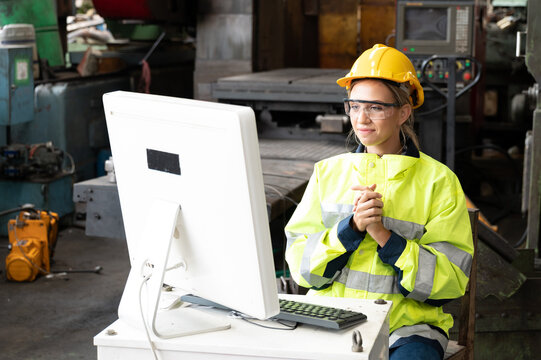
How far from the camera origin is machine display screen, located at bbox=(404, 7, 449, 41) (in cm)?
544

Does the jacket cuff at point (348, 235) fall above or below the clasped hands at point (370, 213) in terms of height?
below

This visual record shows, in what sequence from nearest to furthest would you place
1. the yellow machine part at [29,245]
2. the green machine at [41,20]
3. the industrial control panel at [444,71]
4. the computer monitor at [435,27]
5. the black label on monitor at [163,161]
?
the black label on monitor at [163,161]
the yellow machine part at [29,245]
the industrial control panel at [444,71]
the computer monitor at [435,27]
the green machine at [41,20]

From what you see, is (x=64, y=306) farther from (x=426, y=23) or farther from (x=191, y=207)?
(x=191, y=207)

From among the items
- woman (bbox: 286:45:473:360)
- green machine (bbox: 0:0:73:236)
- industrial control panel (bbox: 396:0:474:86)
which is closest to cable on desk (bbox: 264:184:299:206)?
woman (bbox: 286:45:473:360)

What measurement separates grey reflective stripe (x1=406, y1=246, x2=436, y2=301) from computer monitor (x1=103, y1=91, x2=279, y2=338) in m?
0.52

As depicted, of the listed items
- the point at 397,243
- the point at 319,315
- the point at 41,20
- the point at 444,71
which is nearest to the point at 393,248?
the point at 397,243

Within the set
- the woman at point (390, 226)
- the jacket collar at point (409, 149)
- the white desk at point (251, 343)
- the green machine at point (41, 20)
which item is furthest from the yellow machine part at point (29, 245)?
the white desk at point (251, 343)

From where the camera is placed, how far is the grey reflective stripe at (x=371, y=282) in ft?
6.71

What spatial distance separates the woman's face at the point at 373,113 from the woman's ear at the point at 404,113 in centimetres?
2

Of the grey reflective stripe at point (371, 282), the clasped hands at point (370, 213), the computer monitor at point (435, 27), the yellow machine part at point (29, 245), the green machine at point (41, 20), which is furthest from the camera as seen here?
the green machine at point (41, 20)

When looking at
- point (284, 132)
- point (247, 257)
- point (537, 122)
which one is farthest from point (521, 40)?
point (247, 257)

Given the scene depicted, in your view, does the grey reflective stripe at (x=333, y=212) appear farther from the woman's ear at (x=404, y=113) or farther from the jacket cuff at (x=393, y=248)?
the woman's ear at (x=404, y=113)

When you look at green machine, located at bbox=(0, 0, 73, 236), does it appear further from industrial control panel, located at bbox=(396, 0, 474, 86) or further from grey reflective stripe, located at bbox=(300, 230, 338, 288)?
grey reflective stripe, located at bbox=(300, 230, 338, 288)

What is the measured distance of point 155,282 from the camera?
5.49 ft
